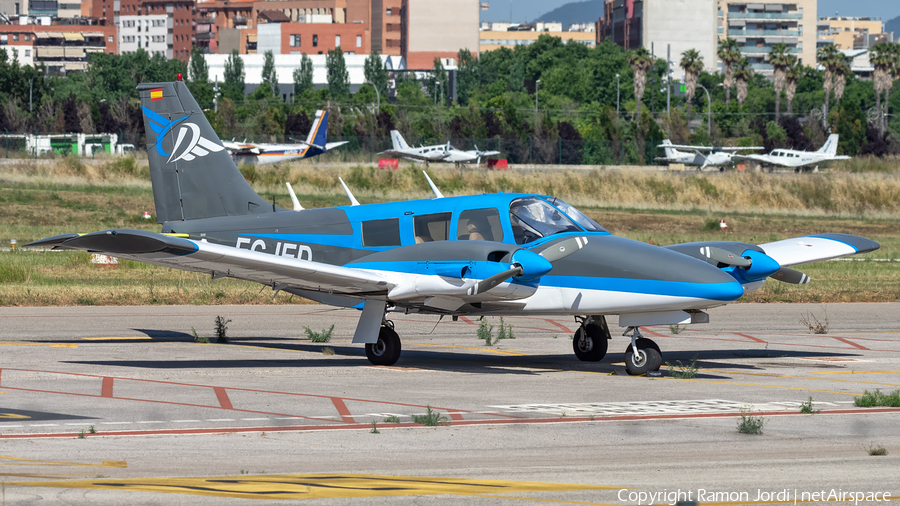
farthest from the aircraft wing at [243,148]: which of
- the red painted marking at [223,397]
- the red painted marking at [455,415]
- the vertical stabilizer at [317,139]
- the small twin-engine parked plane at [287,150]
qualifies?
the red painted marking at [455,415]

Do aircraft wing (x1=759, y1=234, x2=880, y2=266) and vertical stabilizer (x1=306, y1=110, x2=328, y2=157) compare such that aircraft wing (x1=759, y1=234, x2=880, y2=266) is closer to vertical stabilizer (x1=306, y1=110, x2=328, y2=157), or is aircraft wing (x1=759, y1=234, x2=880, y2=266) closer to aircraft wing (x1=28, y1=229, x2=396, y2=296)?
aircraft wing (x1=28, y1=229, x2=396, y2=296)

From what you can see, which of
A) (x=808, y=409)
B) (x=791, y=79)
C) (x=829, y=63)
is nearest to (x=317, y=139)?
(x=808, y=409)

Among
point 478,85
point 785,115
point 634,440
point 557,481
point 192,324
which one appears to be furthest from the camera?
point 478,85

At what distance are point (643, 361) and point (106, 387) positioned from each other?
25.0ft

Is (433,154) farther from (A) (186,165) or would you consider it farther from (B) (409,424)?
(B) (409,424)

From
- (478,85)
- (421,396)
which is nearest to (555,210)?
(421,396)

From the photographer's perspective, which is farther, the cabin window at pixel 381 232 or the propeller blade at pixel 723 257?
the cabin window at pixel 381 232

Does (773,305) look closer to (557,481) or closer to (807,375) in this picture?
(807,375)

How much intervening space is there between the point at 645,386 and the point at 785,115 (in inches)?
4847

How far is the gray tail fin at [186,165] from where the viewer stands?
18.3 meters

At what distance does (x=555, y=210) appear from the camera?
15.3m

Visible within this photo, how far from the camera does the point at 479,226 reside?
15.3 m

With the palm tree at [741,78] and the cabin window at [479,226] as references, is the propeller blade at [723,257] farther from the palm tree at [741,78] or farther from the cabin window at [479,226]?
the palm tree at [741,78]

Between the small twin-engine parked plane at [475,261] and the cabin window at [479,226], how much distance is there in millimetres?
17
